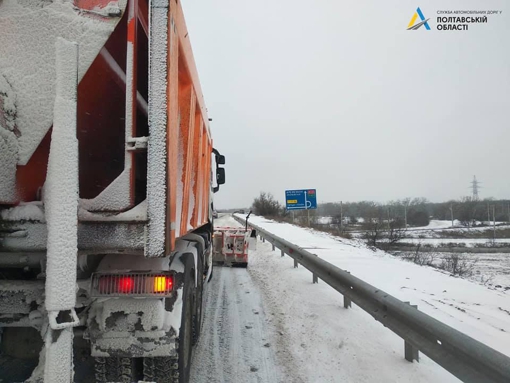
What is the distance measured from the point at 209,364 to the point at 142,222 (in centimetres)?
224

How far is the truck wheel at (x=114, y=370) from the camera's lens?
2.15 metres

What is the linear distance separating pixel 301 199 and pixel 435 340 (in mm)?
21867

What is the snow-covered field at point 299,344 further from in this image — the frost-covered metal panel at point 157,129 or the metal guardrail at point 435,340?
the frost-covered metal panel at point 157,129

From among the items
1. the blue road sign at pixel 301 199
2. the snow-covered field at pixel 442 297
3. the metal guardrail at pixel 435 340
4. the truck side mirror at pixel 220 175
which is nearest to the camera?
the metal guardrail at pixel 435 340

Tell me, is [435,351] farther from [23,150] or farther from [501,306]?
[501,306]

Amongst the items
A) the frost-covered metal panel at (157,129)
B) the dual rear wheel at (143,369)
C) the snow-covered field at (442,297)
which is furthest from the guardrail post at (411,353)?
the frost-covered metal panel at (157,129)

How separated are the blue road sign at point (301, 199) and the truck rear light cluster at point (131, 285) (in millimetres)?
21996

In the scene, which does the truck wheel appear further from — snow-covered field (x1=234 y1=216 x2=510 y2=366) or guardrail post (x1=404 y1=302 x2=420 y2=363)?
snow-covered field (x1=234 y1=216 x2=510 y2=366)

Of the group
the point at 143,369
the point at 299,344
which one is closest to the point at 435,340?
the point at 299,344

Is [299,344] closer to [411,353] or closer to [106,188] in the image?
[411,353]

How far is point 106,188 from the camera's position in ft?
6.28

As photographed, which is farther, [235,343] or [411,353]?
[235,343]

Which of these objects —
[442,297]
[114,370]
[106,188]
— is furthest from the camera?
[442,297]

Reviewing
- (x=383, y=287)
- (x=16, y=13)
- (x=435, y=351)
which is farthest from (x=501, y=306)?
(x=16, y=13)
